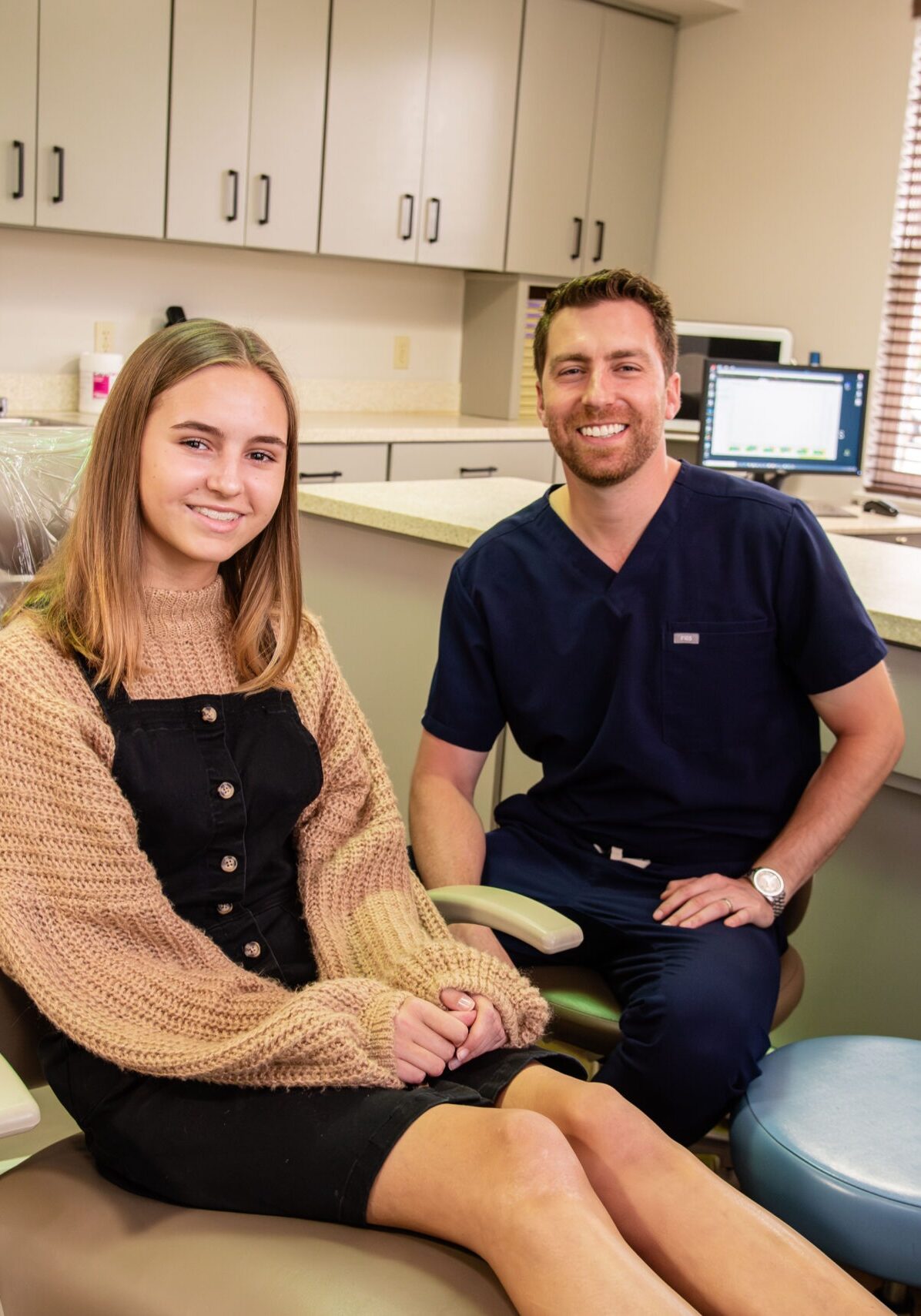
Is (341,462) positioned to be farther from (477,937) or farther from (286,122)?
(477,937)

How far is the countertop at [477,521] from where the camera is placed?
1.77m

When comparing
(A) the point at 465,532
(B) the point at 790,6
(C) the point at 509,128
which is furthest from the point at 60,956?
(B) the point at 790,6

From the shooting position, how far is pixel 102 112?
3.56 m

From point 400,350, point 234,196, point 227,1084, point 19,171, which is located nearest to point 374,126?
point 234,196

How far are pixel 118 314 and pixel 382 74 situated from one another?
1.12 m

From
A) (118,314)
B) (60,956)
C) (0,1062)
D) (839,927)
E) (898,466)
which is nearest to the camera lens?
(0,1062)

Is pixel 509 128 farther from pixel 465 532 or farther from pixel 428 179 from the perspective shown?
pixel 465 532

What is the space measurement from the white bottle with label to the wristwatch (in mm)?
2857

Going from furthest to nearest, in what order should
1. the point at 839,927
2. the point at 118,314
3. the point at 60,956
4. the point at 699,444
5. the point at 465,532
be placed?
1. the point at 118,314
2. the point at 699,444
3. the point at 465,532
4. the point at 839,927
5. the point at 60,956

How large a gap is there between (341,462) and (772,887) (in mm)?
2635

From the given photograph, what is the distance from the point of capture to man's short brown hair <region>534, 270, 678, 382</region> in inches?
67.7

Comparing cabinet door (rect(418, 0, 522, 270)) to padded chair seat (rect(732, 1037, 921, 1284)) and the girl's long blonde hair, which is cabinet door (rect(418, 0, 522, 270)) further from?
padded chair seat (rect(732, 1037, 921, 1284))

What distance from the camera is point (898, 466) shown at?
4.40m

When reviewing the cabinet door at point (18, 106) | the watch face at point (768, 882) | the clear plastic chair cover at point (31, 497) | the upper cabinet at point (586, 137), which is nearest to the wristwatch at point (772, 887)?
the watch face at point (768, 882)
